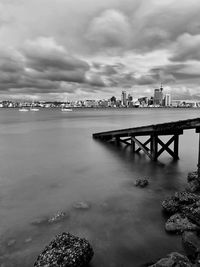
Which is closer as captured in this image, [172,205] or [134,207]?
[172,205]

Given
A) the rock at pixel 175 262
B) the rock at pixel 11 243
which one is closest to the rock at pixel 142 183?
the rock at pixel 175 262

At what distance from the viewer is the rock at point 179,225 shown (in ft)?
18.7

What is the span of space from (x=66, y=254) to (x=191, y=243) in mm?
3081

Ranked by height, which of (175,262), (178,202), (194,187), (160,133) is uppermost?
(160,133)

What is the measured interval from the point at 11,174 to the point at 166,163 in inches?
388

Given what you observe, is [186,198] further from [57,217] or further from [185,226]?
[57,217]

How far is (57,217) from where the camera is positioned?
695cm

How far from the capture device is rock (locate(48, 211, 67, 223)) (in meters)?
6.79

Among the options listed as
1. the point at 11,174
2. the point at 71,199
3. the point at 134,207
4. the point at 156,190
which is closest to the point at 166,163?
the point at 156,190

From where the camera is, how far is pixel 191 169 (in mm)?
12562

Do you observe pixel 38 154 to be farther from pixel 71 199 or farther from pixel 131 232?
pixel 131 232

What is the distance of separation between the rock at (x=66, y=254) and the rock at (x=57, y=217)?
6.49 ft

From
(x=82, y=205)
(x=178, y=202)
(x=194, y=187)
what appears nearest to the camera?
(x=178, y=202)

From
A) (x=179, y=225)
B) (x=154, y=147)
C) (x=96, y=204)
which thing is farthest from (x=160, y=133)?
(x=179, y=225)
